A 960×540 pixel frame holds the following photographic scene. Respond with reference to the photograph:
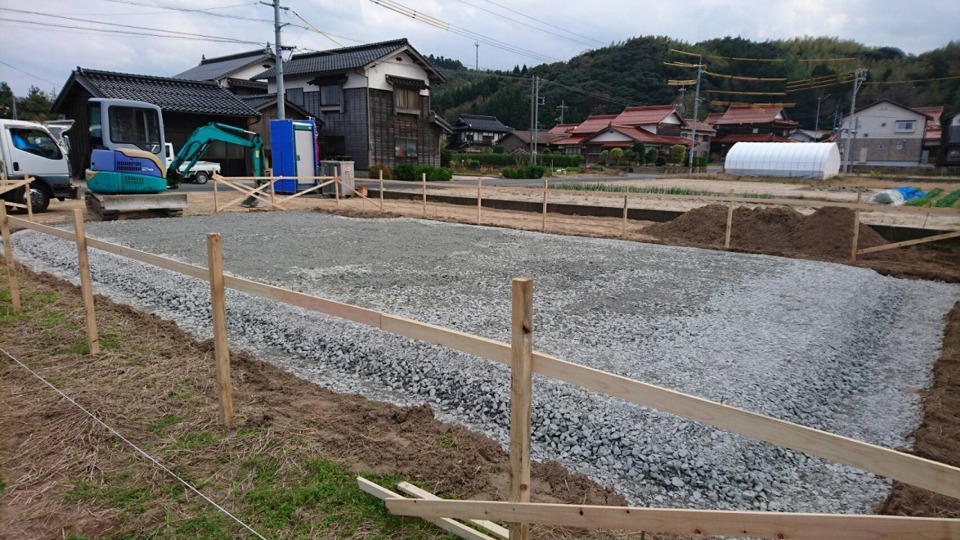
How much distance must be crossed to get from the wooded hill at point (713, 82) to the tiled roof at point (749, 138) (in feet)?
48.3

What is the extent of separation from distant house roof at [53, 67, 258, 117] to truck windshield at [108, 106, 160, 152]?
11759 millimetres

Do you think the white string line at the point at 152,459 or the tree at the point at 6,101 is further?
the tree at the point at 6,101

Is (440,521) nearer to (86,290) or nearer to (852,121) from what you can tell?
(86,290)

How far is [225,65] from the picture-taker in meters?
37.9

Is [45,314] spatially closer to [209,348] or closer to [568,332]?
[209,348]

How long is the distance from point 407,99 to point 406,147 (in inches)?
109

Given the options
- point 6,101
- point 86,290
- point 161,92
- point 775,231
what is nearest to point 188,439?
point 86,290

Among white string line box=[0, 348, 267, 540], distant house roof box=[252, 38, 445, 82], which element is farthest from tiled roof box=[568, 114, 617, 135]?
white string line box=[0, 348, 267, 540]

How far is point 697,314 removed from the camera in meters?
6.68

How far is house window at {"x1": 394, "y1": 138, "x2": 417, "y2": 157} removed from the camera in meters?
34.1

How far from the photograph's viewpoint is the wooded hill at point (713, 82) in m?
76.8

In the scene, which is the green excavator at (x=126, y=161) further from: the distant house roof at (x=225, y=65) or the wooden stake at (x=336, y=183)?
the distant house roof at (x=225, y=65)

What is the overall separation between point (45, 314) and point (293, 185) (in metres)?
15.5

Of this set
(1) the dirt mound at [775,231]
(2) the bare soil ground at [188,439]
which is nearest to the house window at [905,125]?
(1) the dirt mound at [775,231]
